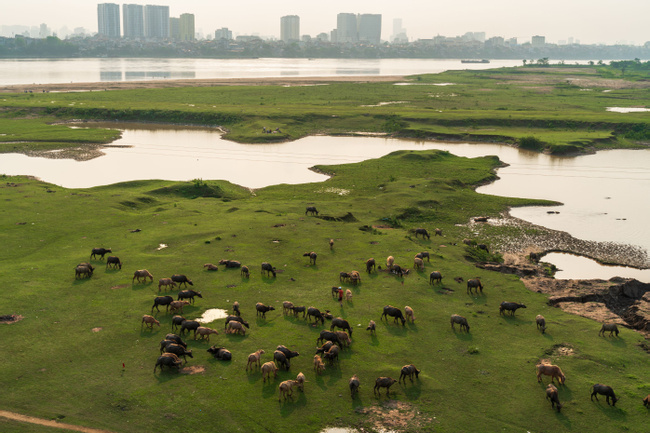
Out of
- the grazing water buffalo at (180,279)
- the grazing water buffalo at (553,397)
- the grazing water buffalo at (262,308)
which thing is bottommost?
the grazing water buffalo at (553,397)

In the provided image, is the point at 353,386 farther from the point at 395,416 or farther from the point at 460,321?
the point at 460,321

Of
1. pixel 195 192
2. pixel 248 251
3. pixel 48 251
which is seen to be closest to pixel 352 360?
pixel 248 251

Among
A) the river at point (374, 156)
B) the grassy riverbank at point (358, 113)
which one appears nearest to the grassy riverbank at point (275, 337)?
the river at point (374, 156)

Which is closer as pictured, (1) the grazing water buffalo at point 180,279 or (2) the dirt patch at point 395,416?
(2) the dirt patch at point 395,416

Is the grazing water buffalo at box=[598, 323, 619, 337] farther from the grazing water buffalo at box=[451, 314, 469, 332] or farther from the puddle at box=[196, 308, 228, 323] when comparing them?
the puddle at box=[196, 308, 228, 323]

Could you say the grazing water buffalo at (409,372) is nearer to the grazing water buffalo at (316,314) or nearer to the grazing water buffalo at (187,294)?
the grazing water buffalo at (316,314)

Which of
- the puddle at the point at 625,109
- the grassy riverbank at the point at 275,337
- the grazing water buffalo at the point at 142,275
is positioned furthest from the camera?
the puddle at the point at 625,109

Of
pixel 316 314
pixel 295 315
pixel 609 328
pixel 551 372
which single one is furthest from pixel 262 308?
pixel 609 328

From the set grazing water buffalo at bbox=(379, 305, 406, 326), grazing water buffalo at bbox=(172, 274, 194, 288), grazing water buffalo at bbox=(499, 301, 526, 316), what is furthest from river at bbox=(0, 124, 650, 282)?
grazing water buffalo at bbox=(172, 274, 194, 288)
